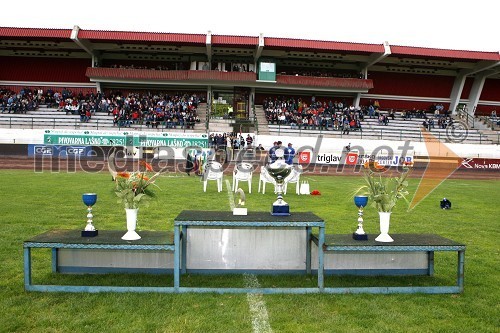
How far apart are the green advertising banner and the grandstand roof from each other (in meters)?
11.4

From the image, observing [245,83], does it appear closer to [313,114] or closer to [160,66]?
[313,114]

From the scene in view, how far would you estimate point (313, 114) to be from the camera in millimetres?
41906

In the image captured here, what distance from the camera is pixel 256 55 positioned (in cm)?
4375

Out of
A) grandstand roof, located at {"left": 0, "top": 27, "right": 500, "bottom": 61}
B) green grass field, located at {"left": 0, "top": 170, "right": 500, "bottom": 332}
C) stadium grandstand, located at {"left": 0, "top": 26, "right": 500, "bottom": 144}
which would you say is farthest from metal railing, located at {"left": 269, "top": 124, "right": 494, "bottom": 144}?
green grass field, located at {"left": 0, "top": 170, "right": 500, "bottom": 332}

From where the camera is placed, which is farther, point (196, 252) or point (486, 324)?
point (196, 252)

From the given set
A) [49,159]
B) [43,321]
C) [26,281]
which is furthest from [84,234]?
[49,159]

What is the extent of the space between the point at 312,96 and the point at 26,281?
4274cm

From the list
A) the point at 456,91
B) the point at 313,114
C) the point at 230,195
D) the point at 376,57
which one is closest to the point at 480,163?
the point at 313,114

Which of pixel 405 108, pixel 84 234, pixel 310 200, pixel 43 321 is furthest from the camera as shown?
pixel 405 108

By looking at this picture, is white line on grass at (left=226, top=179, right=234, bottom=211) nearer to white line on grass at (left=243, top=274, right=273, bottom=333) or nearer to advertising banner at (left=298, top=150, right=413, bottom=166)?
white line on grass at (left=243, top=274, right=273, bottom=333)

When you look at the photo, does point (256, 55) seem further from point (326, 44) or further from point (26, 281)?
point (26, 281)

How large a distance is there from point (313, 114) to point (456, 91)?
55.1 feet

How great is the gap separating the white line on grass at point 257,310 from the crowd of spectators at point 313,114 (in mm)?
33046

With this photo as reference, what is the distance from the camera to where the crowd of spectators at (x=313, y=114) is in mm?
39469
